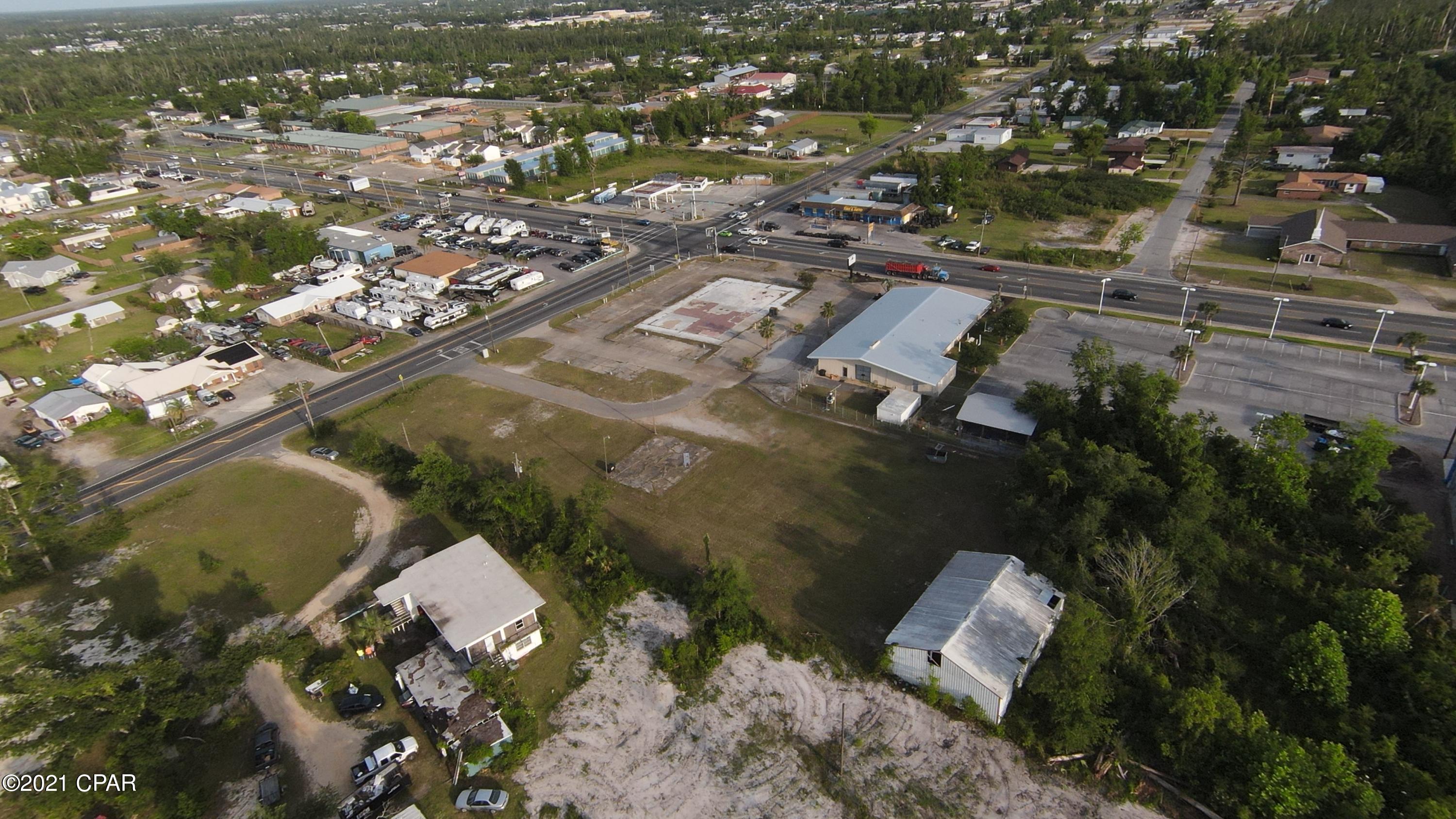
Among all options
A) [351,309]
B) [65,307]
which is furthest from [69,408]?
[65,307]

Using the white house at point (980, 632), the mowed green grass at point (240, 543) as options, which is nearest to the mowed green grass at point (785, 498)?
the white house at point (980, 632)

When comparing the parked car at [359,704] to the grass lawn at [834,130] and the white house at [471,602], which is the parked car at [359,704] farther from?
the grass lawn at [834,130]

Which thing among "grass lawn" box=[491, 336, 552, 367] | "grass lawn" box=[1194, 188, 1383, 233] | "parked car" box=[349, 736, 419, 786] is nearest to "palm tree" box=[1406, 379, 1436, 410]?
"grass lawn" box=[1194, 188, 1383, 233]

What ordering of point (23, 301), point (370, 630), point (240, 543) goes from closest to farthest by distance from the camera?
point (370, 630) < point (240, 543) < point (23, 301)

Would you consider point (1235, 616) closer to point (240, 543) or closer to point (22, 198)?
point (240, 543)

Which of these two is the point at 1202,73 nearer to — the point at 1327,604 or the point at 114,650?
the point at 1327,604

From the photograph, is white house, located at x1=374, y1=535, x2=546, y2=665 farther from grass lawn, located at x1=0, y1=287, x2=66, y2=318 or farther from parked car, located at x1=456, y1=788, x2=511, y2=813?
grass lawn, located at x1=0, y1=287, x2=66, y2=318

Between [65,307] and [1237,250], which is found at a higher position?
[65,307]
